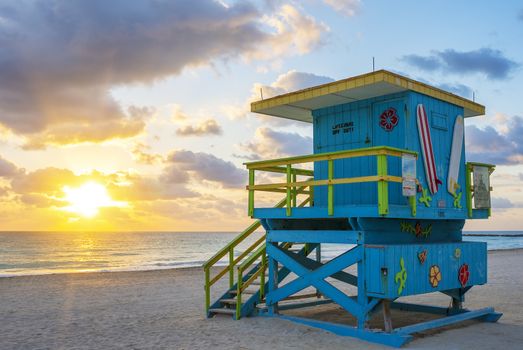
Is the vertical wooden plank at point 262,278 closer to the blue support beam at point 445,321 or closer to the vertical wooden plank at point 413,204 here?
the blue support beam at point 445,321

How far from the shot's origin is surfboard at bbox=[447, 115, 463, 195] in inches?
418

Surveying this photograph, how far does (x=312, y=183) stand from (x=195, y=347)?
3.45 m

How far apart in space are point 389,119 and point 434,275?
302 centimetres

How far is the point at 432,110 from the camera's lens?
1036 cm

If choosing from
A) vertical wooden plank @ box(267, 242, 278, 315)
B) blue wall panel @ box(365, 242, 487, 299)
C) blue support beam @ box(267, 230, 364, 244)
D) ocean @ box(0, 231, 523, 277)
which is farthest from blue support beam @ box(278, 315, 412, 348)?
ocean @ box(0, 231, 523, 277)

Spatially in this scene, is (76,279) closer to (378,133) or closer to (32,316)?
(32,316)

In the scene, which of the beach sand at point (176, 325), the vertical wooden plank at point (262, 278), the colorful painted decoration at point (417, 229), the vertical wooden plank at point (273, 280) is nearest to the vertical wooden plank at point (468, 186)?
the colorful painted decoration at point (417, 229)

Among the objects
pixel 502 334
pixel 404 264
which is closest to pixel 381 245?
pixel 404 264

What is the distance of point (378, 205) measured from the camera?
27.9 ft

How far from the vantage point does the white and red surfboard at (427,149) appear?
32.7ft

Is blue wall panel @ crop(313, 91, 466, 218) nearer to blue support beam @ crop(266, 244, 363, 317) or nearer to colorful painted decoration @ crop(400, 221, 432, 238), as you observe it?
colorful painted decoration @ crop(400, 221, 432, 238)

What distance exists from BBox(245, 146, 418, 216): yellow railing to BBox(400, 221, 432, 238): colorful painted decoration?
823 millimetres

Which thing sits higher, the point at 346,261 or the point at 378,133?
the point at 378,133

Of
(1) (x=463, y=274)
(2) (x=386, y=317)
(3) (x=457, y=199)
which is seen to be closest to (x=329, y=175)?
(2) (x=386, y=317)
